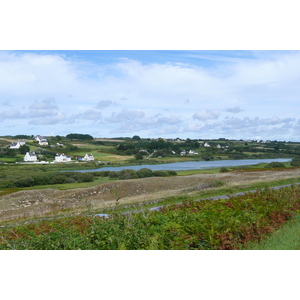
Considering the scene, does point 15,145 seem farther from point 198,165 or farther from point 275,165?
point 275,165

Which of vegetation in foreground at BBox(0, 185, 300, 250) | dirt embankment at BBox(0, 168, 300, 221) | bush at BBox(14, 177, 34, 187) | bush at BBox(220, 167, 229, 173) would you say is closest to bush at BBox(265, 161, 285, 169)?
bush at BBox(220, 167, 229, 173)

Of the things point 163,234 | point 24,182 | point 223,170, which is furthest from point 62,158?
point 163,234

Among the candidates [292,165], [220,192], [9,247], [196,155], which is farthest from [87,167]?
[292,165]

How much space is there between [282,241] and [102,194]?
14.2 meters

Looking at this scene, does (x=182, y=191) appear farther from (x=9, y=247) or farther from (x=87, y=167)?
(x=9, y=247)

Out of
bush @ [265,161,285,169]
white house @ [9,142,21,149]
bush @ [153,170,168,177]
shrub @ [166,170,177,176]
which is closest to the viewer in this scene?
white house @ [9,142,21,149]

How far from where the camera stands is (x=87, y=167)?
24.4 m

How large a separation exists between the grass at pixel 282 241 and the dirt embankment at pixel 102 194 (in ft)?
23.6

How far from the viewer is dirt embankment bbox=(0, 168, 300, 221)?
16953mm

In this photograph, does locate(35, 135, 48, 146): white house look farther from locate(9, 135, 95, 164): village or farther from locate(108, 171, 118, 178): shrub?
locate(108, 171, 118, 178): shrub

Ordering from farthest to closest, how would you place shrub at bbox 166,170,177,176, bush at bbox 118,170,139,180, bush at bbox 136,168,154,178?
shrub at bbox 166,170,177,176, bush at bbox 136,168,154,178, bush at bbox 118,170,139,180

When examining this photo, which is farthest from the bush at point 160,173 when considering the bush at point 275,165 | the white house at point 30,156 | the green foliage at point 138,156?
the bush at point 275,165

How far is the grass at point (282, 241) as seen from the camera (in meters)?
6.53

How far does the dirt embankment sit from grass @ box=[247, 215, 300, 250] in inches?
284
